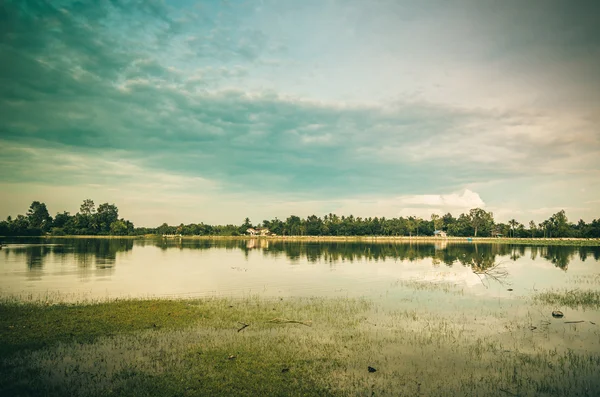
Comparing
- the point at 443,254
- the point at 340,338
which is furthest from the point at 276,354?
the point at 443,254

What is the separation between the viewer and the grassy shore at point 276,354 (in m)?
14.3

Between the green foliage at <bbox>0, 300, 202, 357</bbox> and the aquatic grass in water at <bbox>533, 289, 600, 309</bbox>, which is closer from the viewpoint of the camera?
the green foliage at <bbox>0, 300, 202, 357</bbox>

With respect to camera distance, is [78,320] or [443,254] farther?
[443,254]

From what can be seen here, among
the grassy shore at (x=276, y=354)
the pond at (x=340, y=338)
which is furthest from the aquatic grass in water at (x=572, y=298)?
the grassy shore at (x=276, y=354)

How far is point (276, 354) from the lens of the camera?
17.7 m

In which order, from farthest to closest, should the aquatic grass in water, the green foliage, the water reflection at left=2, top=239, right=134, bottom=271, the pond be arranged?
the water reflection at left=2, top=239, right=134, bottom=271, the aquatic grass in water, the green foliage, the pond

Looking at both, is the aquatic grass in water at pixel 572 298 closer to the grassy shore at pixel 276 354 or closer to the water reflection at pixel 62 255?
the grassy shore at pixel 276 354

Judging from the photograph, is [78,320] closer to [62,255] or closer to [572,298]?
[572,298]

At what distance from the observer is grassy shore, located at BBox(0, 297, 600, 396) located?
14.3 meters

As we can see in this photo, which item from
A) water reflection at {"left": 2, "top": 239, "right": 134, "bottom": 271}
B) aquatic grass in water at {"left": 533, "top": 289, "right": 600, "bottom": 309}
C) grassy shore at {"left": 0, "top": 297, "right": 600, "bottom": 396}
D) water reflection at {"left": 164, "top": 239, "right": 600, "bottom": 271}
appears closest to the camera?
grassy shore at {"left": 0, "top": 297, "right": 600, "bottom": 396}

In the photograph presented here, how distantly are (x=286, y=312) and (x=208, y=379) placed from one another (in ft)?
42.3

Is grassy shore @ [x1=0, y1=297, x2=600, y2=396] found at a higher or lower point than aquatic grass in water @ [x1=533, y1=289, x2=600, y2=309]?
higher

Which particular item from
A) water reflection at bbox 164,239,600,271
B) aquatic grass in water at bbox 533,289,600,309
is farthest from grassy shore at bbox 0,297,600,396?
water reflection at bbox 164,239,600,271

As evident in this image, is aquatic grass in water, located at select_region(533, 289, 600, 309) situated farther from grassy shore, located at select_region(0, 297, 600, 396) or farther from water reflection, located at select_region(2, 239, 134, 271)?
water reflection, located at select_region(2, 239, 134, 271)
